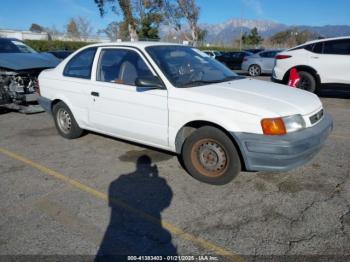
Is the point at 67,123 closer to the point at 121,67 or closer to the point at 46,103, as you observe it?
the point at 46,103

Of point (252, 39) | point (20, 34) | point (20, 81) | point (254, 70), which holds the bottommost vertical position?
point (254, 70)

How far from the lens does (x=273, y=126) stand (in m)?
3.47

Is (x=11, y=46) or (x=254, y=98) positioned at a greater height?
(x=11, y=46)

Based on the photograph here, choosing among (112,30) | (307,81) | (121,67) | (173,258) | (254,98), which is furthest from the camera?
(112,30)

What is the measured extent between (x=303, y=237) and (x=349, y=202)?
37.9 inches

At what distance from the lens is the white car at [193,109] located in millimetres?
3564

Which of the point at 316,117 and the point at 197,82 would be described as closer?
the point at 316,117

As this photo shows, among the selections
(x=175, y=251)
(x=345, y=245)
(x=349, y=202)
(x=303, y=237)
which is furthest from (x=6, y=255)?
(x=349, y=202)

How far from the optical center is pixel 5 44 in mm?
8938

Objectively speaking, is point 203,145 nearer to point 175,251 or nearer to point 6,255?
point 175,251

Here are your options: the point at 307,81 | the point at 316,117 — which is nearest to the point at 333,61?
the point at 307,81

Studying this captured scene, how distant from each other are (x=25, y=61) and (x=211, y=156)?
18.8 ft

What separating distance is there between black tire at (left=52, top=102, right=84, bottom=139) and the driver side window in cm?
109

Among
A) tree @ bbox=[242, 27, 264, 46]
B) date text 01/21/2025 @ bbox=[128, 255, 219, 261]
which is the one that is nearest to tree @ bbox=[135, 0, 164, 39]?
tree @ bbox=[242, 27, 264, 46]
